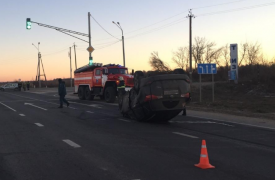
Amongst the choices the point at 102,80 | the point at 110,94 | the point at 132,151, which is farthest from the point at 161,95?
the point at 102,80

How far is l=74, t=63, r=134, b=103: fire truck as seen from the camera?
24.3 meters

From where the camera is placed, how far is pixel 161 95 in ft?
39.8

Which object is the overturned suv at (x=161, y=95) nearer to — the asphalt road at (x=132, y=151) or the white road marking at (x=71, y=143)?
the asphalt road at (x=132, y=151)

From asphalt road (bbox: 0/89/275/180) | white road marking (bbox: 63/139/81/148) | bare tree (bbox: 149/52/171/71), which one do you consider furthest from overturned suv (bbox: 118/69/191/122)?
bare tree (bbox: 149/52/171/71)

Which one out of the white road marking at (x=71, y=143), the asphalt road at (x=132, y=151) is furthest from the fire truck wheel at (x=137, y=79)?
the white road marking at (x=71, y=143)

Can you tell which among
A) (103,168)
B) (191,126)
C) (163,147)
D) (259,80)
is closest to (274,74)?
(259,80)

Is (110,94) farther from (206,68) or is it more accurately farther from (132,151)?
(132,151)

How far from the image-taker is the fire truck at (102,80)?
2430cm

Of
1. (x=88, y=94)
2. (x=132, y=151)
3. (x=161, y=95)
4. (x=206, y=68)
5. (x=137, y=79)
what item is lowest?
(x=132, y=151)

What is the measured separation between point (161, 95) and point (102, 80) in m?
13.8

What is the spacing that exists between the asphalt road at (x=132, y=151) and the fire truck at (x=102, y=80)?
1201 centimetres

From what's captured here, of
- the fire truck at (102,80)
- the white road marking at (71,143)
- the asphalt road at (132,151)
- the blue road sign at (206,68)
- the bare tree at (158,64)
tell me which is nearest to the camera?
the asphalt road at (132,151)

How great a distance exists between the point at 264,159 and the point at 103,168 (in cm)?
348

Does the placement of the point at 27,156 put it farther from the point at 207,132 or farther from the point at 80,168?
Result: the point at 207,132
